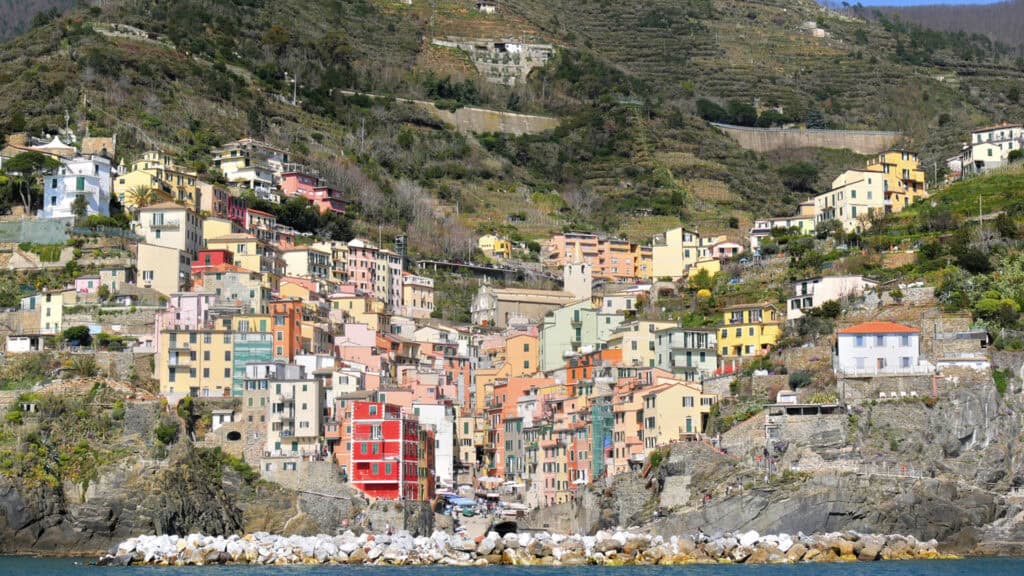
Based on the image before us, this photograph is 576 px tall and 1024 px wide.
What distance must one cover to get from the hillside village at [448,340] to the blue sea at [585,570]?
6536 mm

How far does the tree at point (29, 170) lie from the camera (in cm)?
8650

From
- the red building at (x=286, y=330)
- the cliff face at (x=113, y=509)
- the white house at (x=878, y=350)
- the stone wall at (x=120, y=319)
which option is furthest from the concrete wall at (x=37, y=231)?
the white house at (x=878, y=350)

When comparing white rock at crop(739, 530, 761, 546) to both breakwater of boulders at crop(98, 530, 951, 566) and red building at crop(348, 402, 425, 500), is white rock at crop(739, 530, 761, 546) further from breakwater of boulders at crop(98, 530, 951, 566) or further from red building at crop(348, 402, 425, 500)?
red building at crop(348, 402, 425, 500)

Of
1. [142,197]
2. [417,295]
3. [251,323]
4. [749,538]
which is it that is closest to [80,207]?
[142,197]

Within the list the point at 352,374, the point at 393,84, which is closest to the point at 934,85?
Result: the point at 393,84

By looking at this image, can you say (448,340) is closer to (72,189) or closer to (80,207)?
(80,207)

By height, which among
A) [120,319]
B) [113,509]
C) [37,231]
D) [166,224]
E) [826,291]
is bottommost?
[113,509]

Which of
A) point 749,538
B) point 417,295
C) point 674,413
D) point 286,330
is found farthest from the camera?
point 417,295

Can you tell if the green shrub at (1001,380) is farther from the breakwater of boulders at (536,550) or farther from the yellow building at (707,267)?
the yellow building at (707,267)

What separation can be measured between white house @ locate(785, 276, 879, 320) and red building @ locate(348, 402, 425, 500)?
1909 centimetres

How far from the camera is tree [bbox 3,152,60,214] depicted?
86500 mm

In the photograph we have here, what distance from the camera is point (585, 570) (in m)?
59.2

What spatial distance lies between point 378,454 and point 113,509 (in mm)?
10619

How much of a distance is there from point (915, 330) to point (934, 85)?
265 feet
